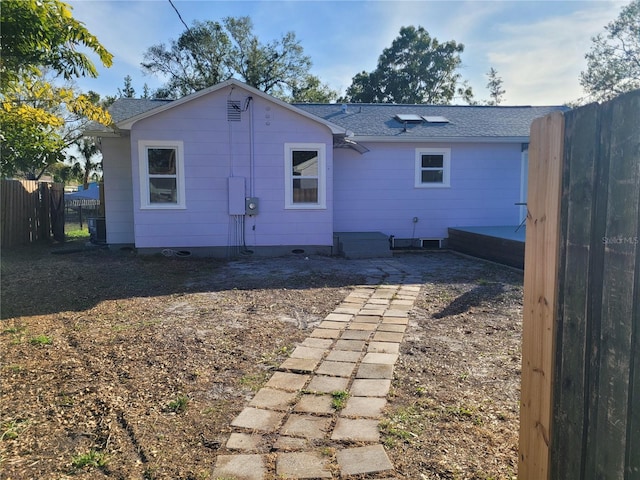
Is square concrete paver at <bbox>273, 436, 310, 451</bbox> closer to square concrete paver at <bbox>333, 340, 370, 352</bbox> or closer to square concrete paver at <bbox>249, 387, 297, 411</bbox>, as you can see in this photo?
square concrete paver at <bbox>249, 387, 297, 411</bbox>

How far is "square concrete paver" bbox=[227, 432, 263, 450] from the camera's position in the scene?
256 cm

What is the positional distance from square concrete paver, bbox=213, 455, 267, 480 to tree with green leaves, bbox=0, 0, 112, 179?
11.0ft

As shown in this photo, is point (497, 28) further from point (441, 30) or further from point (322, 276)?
point (441, 30)

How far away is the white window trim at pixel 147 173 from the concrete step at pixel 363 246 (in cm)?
378

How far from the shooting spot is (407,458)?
2.44m

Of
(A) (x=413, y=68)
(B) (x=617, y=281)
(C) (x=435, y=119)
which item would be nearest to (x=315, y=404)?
(B) (x=617, y=281)

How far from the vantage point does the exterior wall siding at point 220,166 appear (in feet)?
32.3

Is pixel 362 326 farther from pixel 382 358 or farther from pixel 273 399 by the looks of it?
pixel 273 399

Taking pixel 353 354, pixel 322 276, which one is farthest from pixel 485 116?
pixel 353 354

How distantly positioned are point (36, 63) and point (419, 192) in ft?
31.1

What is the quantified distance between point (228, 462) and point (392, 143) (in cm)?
1033

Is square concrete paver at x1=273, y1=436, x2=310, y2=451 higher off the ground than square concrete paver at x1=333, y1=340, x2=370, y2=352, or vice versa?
square concrete paver at x1=333, y1=340, x2=370, y2=352

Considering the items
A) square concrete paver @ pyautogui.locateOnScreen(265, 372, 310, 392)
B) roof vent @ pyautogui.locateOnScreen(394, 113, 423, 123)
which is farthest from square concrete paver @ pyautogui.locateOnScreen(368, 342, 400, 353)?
roof vent @ pyautogui.locateOnScreen(394, 113, 423, 123)

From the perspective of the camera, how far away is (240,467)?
2.36 metres
